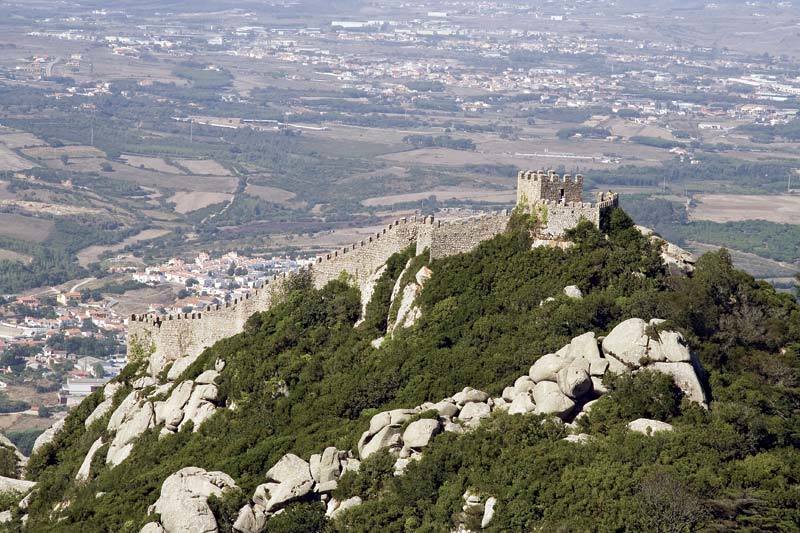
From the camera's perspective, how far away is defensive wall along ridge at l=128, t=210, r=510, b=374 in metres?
48.7

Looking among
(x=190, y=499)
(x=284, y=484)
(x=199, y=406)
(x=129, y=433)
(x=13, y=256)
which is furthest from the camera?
(x=13, y=256)

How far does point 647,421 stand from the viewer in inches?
1519

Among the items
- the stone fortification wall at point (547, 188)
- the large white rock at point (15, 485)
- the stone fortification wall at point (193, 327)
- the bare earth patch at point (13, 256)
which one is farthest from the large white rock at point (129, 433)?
the bare earth patch at point (13, 256)

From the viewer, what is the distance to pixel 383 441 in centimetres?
4003

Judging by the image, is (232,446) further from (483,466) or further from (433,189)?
(433,189)

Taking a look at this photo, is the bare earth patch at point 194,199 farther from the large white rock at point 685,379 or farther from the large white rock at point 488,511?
the large white rock at point 488,511

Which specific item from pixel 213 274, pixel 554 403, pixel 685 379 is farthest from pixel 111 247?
pixel 685 379

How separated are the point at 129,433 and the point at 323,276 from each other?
753 centimetres

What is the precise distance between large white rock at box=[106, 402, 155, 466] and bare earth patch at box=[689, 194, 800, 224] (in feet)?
359

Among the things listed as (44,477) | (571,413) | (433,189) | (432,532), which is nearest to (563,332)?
(571,413)

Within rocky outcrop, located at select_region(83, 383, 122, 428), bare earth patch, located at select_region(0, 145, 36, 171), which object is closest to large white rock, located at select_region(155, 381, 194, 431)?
rocky outcrop, located at select_region(83, 383, 122, 428)

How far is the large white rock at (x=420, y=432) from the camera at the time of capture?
39438 mm

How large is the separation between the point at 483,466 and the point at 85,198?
475ft

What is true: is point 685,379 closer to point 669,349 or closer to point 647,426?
point 669,349
